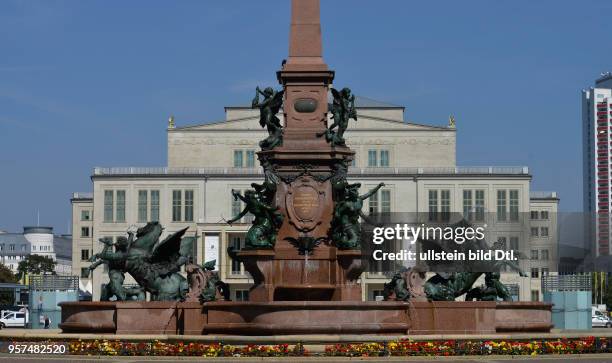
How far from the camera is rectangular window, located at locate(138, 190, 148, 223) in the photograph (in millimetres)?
128250

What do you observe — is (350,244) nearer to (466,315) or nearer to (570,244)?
(466,315)

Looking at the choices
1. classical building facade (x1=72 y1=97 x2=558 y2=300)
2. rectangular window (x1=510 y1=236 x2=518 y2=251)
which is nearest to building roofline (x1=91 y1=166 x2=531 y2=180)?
classical building facade (x1=72 y1=97 x2=558 y2=300)

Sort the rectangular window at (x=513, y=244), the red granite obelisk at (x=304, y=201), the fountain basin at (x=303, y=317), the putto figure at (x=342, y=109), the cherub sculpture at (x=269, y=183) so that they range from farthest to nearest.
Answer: the rectangular window at (x=513, y=244) < the putto figure at (x=342, y=109) < the cherub sculpture at (x=269, y=183) < the red granite obelisk at (x=304, y=201) < the fountain basin at (x=303, y=317)

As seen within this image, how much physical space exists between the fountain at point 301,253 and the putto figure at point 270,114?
3 centimetres

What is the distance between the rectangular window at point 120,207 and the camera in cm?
12825

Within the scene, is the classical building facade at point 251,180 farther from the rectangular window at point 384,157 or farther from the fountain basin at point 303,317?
the fountain basin at point 303,317

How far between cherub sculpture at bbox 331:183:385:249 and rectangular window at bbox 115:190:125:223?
93.0m

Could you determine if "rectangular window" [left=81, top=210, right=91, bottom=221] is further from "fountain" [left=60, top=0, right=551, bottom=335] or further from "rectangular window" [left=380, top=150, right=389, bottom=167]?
"fountain" [left=60, top=0, right=551, bottom=335]

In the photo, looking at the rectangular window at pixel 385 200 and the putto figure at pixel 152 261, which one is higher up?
the rectangular window at pixel 385 200

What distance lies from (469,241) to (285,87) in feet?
23.4

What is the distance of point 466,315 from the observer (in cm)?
→ 3591

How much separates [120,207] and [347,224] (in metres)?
93.9

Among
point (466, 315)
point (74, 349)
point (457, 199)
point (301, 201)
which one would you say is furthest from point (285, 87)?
point (457, 199)

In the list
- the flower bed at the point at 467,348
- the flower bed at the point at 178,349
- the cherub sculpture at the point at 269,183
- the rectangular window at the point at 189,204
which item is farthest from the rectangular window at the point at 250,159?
the flower bed at the point at 467,348
